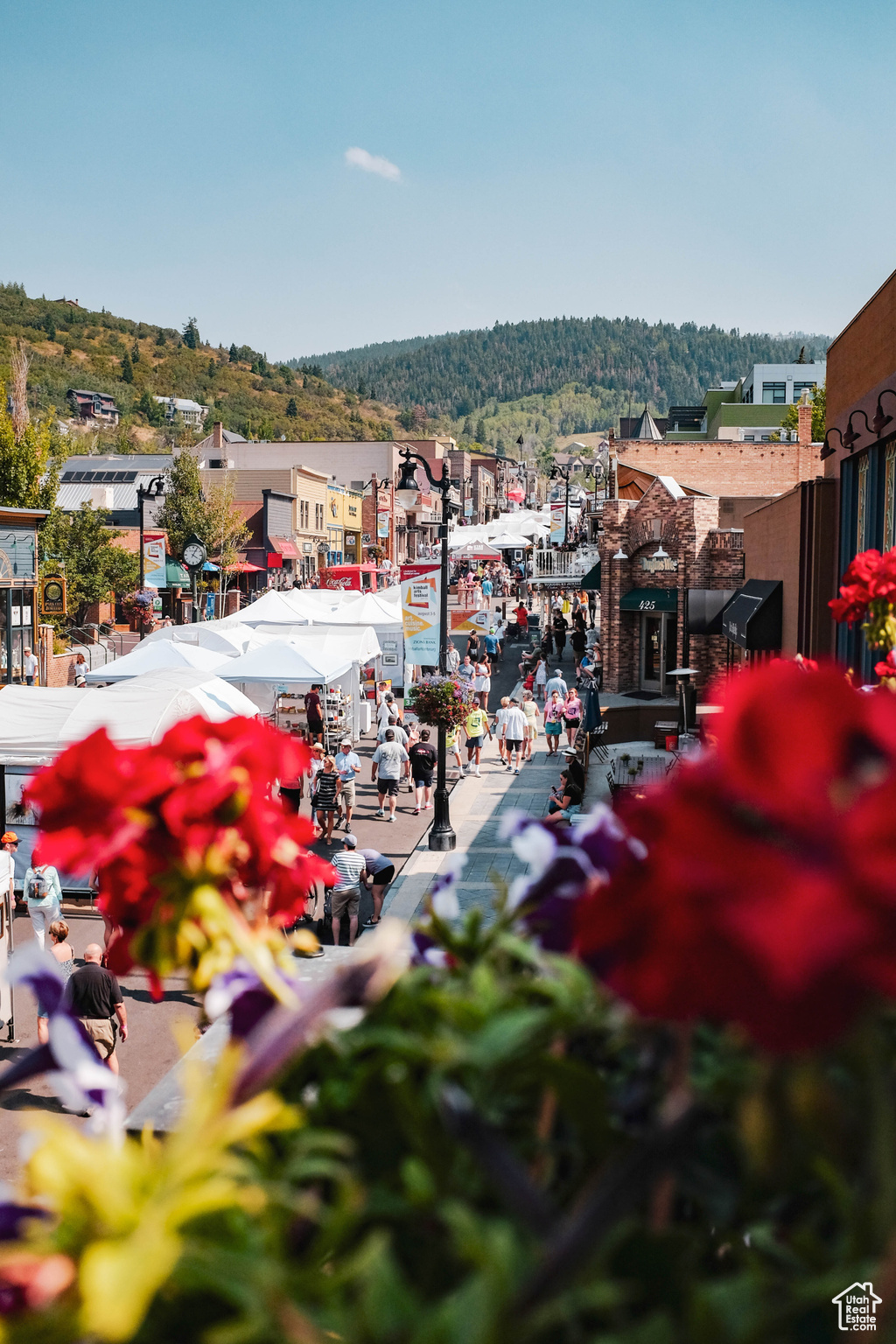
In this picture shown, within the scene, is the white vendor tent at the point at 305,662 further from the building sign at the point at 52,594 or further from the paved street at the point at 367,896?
the building sign at the point at 52,594

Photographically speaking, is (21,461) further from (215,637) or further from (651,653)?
(651,653)

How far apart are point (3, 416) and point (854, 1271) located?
3396 cm

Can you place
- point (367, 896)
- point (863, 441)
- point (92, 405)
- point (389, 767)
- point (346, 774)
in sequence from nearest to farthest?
point (863, 441) < point (367, 896) < point (346, 774) < point (389, 767) < point (92, 405)

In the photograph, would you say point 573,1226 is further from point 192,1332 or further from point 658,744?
point 658,744

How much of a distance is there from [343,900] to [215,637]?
1125 centimetres

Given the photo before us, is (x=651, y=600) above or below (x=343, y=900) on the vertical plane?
above

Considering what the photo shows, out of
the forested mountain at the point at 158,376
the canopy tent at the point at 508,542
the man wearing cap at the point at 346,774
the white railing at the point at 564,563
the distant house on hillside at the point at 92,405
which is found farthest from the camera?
the forested mountain at the point at 158,376

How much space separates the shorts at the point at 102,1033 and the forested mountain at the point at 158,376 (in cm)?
9153

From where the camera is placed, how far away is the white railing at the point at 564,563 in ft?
132

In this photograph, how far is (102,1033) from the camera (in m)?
8.42

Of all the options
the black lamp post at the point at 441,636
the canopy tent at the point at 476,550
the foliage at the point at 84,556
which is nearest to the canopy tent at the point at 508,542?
the canopy tent at the point at 476,550

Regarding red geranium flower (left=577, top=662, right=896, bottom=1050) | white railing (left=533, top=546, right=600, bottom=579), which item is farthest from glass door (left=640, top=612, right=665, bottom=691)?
red geranium flower (left=577, top=662, right=896, bottom=1050)

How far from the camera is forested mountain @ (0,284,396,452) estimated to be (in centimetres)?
10950

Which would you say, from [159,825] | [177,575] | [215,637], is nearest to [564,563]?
[177,575]
